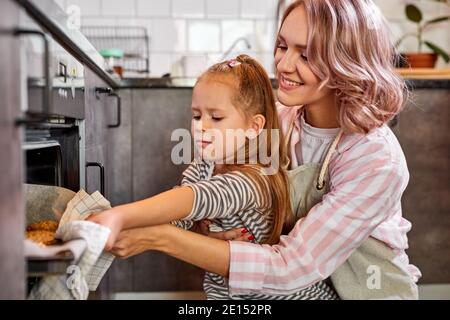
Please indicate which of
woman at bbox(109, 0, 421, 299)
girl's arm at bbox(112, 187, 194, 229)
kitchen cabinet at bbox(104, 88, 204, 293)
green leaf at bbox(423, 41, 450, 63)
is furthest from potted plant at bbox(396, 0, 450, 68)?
girl's arm at bbox(112, 187, 194, 229)

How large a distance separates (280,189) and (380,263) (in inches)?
8.9

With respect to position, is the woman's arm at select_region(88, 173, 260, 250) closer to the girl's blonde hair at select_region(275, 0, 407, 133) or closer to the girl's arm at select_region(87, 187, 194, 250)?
the girl's arm at select_region(87, 187, 194, 250)

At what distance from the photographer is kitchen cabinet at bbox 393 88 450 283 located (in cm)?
191

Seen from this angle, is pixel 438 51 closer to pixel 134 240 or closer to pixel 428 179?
pixel 428 179

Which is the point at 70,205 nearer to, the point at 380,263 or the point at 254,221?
the point at 254,221

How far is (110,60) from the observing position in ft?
7.25

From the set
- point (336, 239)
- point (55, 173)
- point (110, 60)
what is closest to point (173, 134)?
point (110, 60)

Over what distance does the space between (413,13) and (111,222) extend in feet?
6.65

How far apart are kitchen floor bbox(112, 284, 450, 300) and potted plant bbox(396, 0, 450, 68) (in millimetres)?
815

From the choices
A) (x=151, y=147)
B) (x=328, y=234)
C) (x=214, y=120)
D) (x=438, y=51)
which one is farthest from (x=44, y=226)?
(x=438, y=51)

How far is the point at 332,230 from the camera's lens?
37.7 inches

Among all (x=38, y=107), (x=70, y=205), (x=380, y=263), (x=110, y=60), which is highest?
(x=110, y=60)

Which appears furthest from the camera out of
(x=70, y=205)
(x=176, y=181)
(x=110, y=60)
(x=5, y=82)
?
(x=110, y=60)

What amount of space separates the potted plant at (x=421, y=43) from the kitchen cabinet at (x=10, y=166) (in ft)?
6.17
